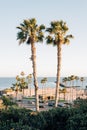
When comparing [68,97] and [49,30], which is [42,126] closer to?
[49,30]

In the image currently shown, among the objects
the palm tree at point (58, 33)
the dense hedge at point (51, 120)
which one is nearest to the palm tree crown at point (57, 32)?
the palm tree at point (58, 33)

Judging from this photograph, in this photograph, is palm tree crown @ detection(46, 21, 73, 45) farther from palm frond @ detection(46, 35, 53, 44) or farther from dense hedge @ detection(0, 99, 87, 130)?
dense hedge @ detection(0, 99, 87, 130)

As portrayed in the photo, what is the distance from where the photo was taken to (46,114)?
27250 mm

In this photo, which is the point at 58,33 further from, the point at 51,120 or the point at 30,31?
the point at 51,120

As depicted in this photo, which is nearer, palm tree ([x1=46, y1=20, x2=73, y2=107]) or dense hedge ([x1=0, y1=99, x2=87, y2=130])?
dense hedge ([x1=0, y1=99, x2=87, y2=130])

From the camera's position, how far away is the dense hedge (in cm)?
2404

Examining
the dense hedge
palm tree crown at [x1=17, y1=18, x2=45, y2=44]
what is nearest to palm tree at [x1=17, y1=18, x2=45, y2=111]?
palm tree crown at [x1=17, y1=18, x2=45, y2=44]

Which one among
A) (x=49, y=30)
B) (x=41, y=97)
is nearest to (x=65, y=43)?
(x=49, y=30)

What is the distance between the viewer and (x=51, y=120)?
26.6 metres

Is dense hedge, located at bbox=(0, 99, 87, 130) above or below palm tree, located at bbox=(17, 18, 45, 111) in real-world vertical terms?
below

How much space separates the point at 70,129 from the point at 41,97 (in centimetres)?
8413

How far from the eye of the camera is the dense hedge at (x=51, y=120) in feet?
78.9

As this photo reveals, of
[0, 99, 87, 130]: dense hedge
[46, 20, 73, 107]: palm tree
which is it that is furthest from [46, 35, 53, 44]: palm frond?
[0, 99, 87, 130]: dense hedge

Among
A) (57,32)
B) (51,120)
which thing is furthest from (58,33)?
(51,120)
